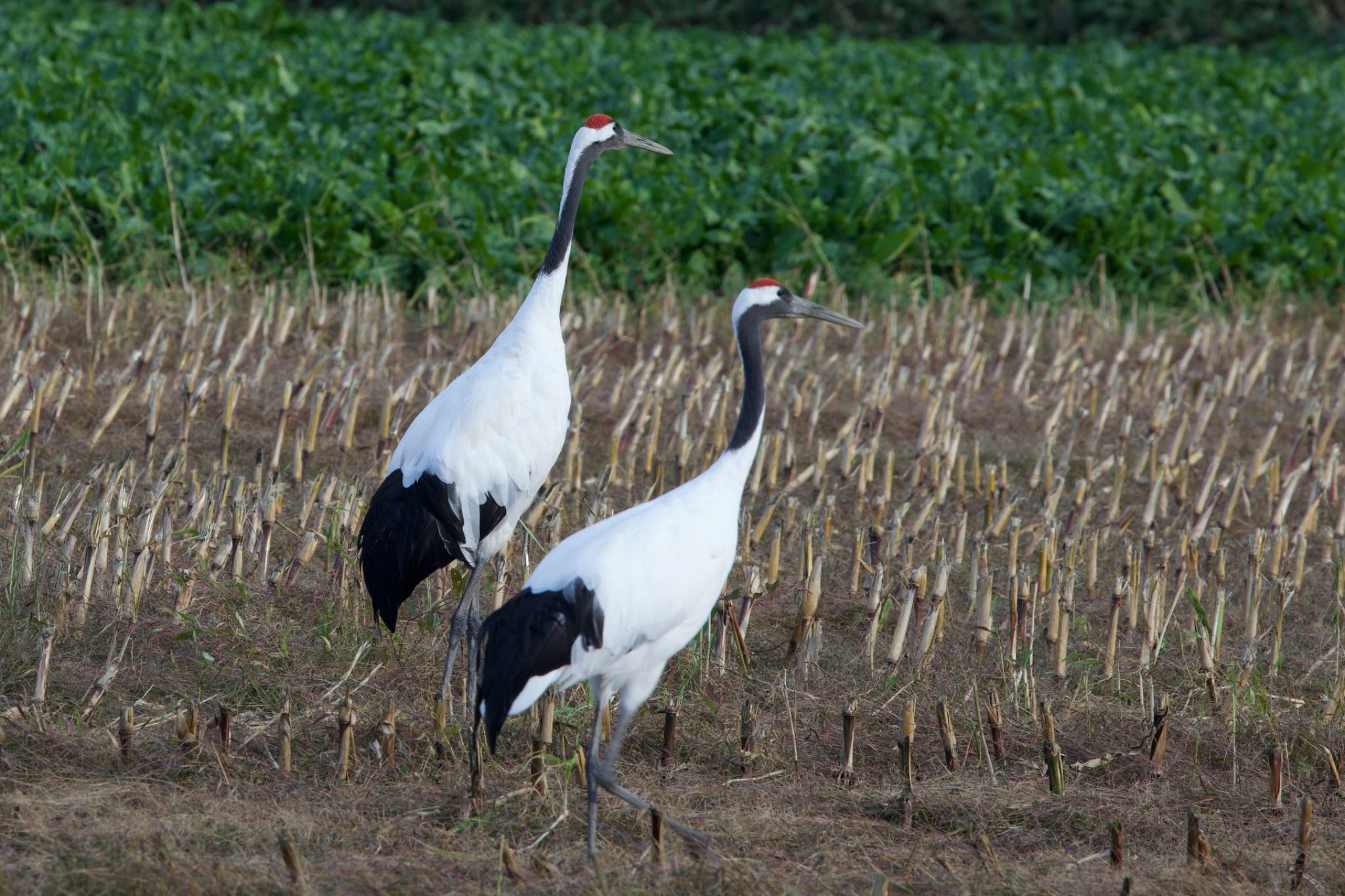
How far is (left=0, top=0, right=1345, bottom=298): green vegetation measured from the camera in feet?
27.7

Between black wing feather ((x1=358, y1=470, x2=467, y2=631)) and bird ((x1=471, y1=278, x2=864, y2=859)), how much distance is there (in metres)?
0.67

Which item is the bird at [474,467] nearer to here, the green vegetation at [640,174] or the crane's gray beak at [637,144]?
the crane's gray beak at [637,144]

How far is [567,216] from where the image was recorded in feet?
15.4

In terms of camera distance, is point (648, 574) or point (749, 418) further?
point (749, 418)

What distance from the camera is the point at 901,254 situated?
367 inches

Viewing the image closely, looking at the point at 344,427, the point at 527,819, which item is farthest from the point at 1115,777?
the point at 344,427

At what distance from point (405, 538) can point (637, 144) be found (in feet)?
5.91

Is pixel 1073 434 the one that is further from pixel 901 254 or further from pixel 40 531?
pixel 40 531

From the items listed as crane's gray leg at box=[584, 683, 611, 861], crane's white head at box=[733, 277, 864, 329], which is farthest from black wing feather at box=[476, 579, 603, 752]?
crane's white head at box=[733, 277, 864, 329]

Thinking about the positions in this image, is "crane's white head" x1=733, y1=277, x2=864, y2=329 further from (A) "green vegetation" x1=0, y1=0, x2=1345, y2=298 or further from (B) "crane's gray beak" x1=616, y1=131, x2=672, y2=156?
(A) "green vegetation" x1=0, y1=0, x2=1345, y2=298

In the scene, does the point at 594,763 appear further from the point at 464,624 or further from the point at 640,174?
the point at 640,174

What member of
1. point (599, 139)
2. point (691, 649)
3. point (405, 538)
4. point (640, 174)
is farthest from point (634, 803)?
point (640, 174)

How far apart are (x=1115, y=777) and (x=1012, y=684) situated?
1.42 feet

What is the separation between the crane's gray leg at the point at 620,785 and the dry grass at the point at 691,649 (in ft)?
0.23
